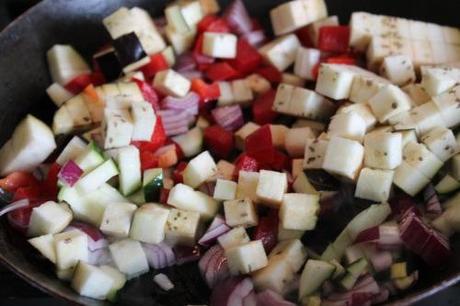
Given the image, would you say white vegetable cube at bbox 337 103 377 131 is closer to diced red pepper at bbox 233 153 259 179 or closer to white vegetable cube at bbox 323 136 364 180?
white vegetable cube at bbox 323 136 364 180

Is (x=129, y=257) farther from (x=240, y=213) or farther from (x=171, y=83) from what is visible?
(x=171, y=83)

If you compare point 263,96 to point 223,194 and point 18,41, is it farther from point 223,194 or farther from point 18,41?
Answer: point 18,41

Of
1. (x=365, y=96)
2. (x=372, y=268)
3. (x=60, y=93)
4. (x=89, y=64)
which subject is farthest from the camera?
(x=89, y=64)

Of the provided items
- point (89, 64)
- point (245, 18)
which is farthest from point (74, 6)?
point (245, 18)

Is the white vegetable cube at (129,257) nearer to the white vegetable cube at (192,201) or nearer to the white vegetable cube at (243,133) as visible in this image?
the white vegetable cube at (192,201)

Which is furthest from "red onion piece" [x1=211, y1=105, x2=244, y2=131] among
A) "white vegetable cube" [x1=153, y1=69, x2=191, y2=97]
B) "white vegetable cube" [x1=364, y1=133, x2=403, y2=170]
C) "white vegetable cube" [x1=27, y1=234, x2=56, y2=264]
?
"white vegetable cube" [x1=27, y1=234, x2=56, y2=264]
